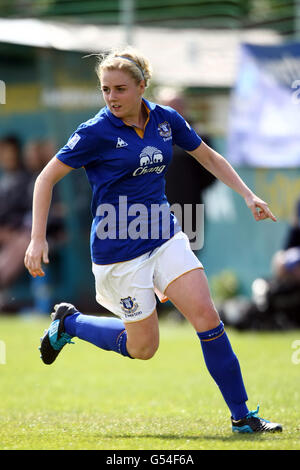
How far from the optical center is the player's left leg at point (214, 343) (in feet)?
16.9

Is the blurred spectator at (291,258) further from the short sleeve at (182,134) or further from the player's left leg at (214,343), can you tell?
the player's left leg at (214,343)

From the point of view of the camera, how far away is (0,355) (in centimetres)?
935

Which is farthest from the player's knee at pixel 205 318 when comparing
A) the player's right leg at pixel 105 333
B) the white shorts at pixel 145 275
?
the player's right leg at pixel 105 333

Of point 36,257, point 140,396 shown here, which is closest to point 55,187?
point 140,396

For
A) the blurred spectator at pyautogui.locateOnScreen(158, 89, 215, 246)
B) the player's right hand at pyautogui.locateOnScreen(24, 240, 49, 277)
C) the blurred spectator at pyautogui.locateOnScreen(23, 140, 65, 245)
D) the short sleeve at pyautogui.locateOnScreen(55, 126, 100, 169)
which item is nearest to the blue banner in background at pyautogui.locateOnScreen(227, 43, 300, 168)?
the blurred spectator at pyautogui.locateOnScreen(158, 89, 215, 246)

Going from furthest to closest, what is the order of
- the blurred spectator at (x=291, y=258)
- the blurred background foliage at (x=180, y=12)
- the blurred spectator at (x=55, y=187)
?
1. the blurred background foliage at (x=180, y=12)
2. the blurred spectator at (x=55, y=187)
3. the blurred spectator at (x=291, y=258)

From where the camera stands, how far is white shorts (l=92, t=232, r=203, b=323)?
5.25 m

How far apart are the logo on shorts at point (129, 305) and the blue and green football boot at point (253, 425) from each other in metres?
0.87

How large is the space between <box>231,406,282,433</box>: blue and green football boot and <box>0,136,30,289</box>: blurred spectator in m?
8.18

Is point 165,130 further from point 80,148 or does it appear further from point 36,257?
point 36,257

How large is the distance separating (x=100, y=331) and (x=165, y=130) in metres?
1.34

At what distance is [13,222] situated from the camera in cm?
1334

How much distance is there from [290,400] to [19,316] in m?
7.17
